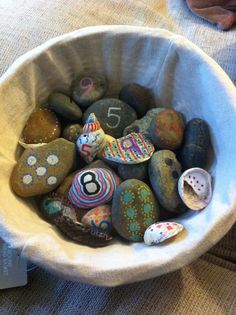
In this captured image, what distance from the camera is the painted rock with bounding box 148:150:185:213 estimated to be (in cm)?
59

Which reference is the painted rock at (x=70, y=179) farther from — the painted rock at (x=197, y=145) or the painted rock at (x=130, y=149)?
the painted rock at (x=197, y=145)

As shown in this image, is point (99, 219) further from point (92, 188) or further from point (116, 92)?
point (116, 92)

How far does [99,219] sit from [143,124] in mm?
187

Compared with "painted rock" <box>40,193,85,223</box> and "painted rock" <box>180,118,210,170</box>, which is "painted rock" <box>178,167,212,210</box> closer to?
"painted rock" <box>180,118,210,170</box>

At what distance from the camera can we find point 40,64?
0.64 metres

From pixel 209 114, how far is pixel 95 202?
0.76ft

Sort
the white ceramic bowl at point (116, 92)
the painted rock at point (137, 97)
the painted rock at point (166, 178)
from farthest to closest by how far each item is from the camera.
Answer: the painted rock at point (137, 97) < the painted rock at point (166, 178) < the white ceramic bowl at point (116, 92)

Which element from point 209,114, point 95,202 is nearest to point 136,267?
point 95,202

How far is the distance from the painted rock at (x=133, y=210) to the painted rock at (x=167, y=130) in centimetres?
9

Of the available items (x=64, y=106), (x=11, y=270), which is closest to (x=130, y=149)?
(x=64, y=106)

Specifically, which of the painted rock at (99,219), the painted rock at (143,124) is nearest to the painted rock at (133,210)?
the painted rock at (99,219)

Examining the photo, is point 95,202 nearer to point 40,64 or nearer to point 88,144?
point 88,144

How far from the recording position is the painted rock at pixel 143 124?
26.2 inches

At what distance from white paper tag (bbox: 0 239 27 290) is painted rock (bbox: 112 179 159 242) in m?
0.17
